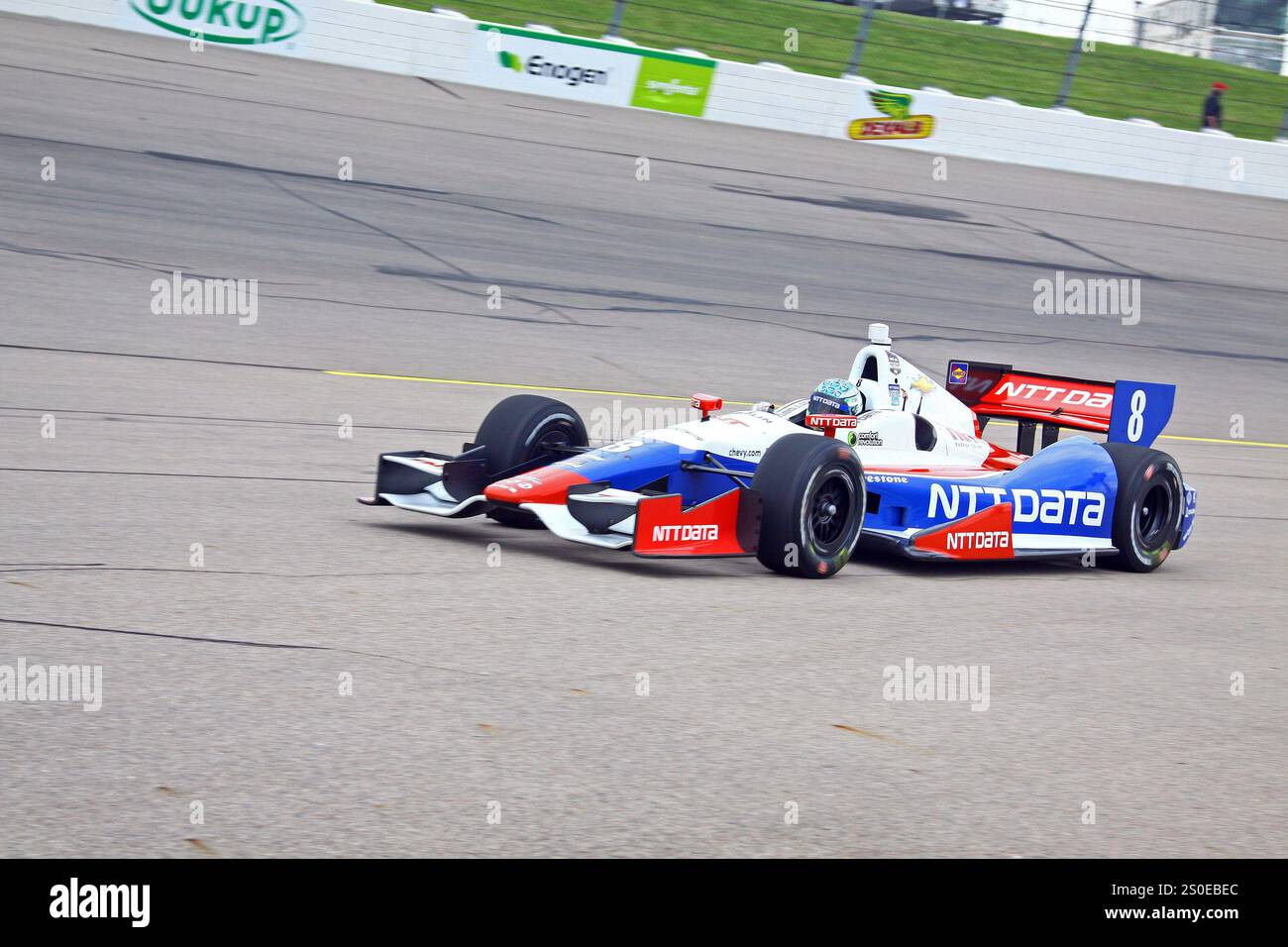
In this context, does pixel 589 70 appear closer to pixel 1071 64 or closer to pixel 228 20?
pixel 228 20

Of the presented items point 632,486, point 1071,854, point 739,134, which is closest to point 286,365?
point 632,486

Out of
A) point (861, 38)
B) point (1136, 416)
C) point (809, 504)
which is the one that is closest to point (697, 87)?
point (861, 38)

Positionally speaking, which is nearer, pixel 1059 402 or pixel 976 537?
pixel 976 537

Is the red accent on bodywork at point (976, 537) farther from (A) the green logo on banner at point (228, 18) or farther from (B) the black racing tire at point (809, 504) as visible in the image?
(A) the green logo on banner at point (228, 18)

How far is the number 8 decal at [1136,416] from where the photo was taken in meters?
9.32

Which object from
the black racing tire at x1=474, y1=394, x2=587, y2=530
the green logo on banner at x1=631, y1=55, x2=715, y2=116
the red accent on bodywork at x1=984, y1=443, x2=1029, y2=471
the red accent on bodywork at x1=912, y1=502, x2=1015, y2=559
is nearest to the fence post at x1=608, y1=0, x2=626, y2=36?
the green logo on banner at x1=631, y1=55, x2=715, y2=116

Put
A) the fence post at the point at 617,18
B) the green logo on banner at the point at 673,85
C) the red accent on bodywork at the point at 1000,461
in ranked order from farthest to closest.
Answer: the green logo on banner at the point at 673,85, the fence post at the point at 617,18, the red accent on bodywork at the point at 1000,461

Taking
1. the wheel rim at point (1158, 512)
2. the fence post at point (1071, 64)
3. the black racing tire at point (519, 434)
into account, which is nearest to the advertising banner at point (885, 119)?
the fence post at point (1071, 64)

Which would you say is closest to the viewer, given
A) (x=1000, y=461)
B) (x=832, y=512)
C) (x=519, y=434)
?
(x=832, y=512)

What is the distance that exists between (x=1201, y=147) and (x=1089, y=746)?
78.5ft

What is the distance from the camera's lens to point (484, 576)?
654 centimetres

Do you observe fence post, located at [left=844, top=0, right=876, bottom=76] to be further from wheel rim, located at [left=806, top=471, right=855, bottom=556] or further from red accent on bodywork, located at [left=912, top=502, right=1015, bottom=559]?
wheel rim, located at [left=806, top=471, right=855, bottom=556]

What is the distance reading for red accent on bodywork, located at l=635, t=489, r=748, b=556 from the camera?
6.75 metres

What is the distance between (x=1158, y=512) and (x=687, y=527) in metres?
3.28
